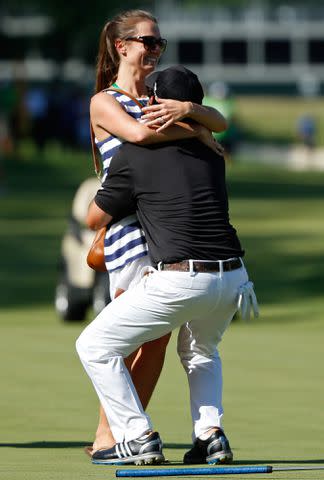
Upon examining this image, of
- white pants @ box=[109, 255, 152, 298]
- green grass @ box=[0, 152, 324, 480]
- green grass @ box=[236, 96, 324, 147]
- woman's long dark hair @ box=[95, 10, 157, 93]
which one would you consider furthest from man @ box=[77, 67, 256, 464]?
green grass @ box=[236, 96, 324, 147]

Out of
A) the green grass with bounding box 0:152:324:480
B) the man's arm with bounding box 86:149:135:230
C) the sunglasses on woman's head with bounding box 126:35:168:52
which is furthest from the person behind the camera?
the green grass with bounding box 0:152:324:480

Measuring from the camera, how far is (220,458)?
7.29 metres

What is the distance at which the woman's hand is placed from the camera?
7.06 meters

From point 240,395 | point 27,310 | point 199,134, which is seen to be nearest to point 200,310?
point 199,134

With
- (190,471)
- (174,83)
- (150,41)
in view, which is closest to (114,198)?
(174,83)

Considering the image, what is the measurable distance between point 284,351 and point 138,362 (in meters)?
6.36

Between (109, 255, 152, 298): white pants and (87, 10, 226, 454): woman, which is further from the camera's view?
(109, 255, 152, 298): white pants

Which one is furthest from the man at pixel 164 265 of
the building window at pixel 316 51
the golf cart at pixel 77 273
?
the building window at pixel 316 51

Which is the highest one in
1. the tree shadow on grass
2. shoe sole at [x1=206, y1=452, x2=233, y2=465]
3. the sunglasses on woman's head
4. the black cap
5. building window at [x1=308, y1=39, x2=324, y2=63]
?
building window at [x1=308, y1=39, x2=324, y2=63]

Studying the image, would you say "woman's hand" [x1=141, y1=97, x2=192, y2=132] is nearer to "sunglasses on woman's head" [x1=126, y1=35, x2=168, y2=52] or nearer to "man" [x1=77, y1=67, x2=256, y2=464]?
"man" [x1=77, y1=67, x2=256, y2=464]

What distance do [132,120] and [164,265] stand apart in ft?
2.25

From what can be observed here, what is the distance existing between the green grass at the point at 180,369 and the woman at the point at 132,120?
1.80 ft

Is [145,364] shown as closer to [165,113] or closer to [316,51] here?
[165,113]

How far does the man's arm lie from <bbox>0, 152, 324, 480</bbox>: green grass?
45.9 inches
